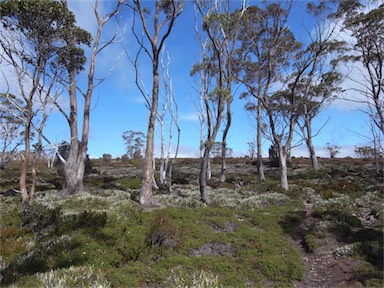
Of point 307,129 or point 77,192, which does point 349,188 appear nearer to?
point 77,192

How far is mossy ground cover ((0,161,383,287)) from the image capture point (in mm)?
7094

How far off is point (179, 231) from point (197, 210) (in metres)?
3.09

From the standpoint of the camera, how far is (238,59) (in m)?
27.8

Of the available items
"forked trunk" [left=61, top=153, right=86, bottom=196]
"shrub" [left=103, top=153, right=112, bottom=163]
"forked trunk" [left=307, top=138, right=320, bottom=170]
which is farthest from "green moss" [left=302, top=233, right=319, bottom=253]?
"shrub" [left=103, top=153, right=112, bottom=163]

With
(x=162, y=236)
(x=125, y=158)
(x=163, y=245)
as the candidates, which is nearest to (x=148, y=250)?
(x=163, y=245)

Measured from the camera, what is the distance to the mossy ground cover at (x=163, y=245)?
23.3 feet

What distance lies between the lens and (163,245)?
905cm

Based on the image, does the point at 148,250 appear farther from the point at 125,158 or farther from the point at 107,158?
the point at 125,158

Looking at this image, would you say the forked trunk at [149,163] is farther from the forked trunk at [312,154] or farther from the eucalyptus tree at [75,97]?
the forked trunk at [312,154]

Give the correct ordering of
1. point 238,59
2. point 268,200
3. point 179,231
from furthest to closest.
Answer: point 238,59, point 268,200, point 179,231

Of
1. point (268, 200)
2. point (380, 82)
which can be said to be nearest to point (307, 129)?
point (380, 82)

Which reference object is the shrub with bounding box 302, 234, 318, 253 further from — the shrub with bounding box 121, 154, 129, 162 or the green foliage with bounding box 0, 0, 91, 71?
the shrub with bounding box 121, 154, 129, 162

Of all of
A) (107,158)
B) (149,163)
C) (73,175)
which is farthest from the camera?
(107,158)

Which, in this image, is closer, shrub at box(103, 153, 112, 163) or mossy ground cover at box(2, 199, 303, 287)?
mossy ground cover at box(2, 199, 303, 287)
